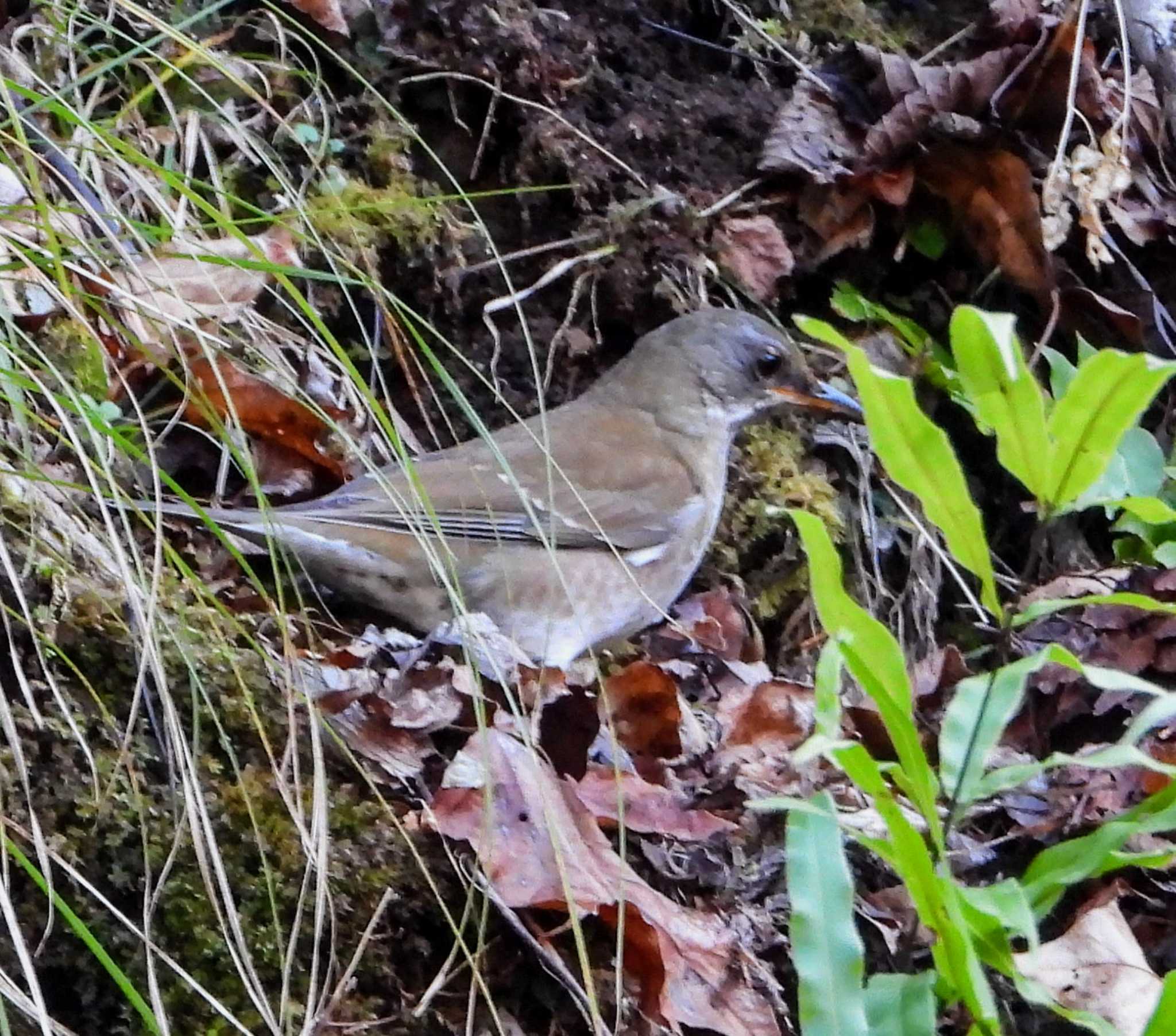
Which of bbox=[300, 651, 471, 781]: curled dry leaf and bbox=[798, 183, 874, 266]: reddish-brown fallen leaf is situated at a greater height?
bbox=[798, 183, 874, 266]: reddish-brown fallen leaf

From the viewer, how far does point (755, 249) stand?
4.59m

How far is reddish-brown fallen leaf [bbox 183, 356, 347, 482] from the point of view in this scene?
353cm

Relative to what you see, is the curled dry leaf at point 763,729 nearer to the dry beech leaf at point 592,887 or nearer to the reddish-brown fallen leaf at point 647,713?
the reddish-brown fallen leaf at point 647,713

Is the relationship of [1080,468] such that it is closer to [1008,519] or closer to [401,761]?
[401,761]

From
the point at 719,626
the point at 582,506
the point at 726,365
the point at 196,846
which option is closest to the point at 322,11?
the point at 726,365

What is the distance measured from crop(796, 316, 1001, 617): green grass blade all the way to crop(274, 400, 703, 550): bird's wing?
1.15m

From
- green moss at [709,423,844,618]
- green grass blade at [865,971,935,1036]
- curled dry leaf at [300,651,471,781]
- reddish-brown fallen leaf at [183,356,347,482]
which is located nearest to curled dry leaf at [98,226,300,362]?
reddish-brown fallen leaf at [183,356,347,482]

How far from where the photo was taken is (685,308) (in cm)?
458

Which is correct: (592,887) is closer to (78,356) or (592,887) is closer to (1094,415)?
(1094,415)

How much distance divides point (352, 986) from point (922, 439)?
1.22 metres

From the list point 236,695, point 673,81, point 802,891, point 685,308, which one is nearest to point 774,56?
point 673,81

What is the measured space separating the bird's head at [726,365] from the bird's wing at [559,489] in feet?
0.47

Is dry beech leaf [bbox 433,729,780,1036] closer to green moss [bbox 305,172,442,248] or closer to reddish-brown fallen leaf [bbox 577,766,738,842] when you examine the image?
reddish-brown fallen leaf [bbox 577,766,738,842]

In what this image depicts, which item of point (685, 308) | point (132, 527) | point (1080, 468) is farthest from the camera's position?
point (685, 308)
